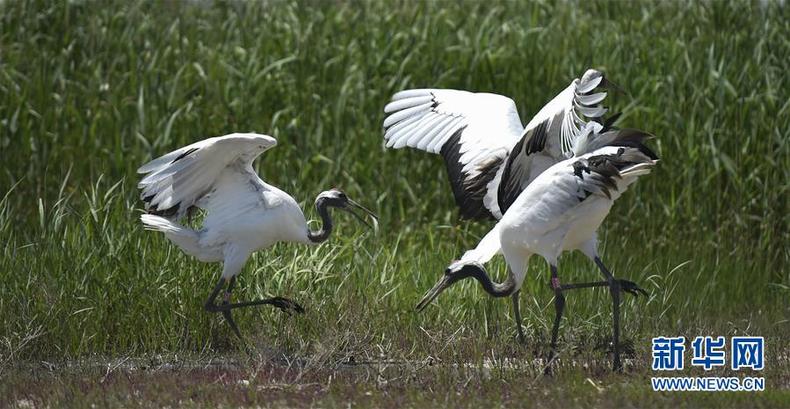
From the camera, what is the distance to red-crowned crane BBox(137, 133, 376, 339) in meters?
7.43

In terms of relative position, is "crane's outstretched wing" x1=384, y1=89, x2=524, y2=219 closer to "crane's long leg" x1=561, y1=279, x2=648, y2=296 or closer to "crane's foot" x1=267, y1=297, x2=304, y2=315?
"crane's long leg" x1=561, y1=279, x2=648, y2=296

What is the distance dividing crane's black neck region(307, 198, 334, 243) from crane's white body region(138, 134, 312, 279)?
2.3 inches

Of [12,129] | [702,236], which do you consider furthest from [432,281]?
[12,129]

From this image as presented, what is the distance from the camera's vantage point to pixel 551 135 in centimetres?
736

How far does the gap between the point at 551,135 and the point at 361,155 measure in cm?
369

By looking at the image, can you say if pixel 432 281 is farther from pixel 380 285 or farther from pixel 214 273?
pixel 214 273

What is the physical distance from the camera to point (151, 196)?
7570mm

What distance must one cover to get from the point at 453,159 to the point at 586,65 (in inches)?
123

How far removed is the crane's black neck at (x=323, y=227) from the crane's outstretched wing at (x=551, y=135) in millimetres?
1128

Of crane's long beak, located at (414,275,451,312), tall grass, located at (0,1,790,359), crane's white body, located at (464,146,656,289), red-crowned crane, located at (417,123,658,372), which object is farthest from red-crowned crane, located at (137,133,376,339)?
crane's white body, located at (464,146,656,289)

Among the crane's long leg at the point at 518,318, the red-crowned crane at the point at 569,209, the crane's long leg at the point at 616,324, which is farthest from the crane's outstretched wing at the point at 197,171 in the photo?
the crane's long leg at the point at 616,324

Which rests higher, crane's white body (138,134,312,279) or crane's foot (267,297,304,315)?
crane's white body (138,134,312,279)

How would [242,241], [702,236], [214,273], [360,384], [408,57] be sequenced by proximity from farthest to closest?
[408,57]
[702,236]
[214,273]
[242,241]
[360,384]

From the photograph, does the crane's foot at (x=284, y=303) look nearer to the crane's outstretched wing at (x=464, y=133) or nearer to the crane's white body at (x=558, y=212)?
the crane's white body at (x=558, y=212)
